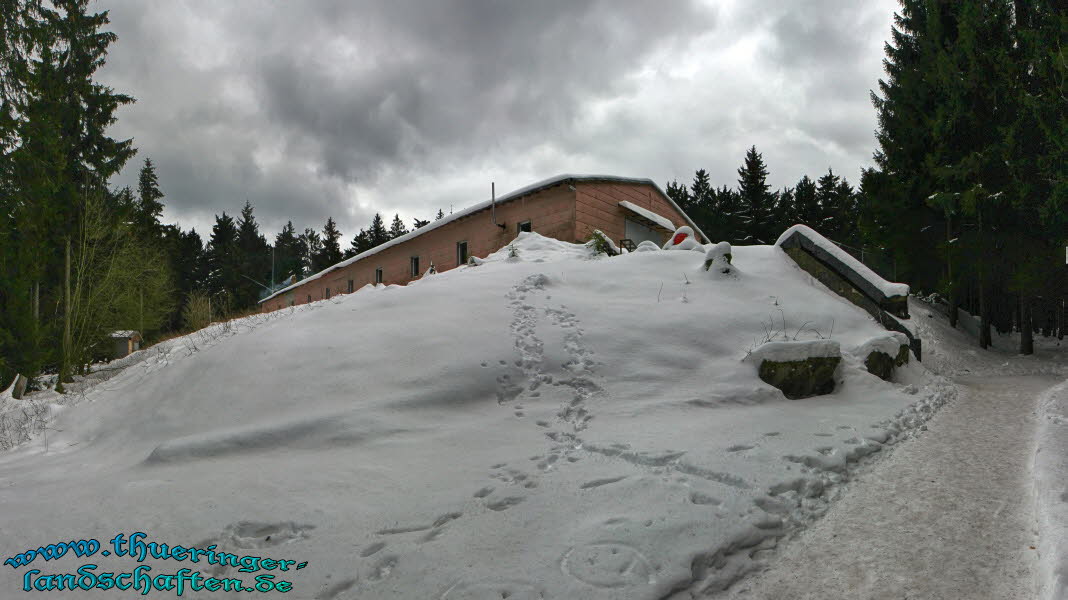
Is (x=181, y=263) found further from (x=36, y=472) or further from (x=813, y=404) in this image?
(x=813, y=404)

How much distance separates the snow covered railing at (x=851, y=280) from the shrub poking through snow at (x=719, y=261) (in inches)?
85.0

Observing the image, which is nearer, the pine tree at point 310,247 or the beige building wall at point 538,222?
the beige building wall at point 538,222

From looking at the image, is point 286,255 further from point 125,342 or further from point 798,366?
point 798,366

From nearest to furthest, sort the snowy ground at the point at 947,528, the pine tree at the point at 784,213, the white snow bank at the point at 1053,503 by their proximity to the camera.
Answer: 1. the white snow bank at the point at 1053,503
2. the snowy ground at the point at 947,528
3. the pine tree at the point at 784,213

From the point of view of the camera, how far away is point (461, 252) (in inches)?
751

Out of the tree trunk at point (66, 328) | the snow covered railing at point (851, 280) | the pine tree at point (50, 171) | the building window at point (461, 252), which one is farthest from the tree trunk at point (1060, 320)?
the tree trunk at point (66, 328)

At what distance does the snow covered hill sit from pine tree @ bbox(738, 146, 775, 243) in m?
28.0

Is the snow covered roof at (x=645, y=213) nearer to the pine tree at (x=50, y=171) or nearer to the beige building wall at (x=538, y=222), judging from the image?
the beige building wall at (x=538, y=222)

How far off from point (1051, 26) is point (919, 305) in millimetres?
9537

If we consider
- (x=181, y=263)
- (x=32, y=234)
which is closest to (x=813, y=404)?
(x=32, y=234)

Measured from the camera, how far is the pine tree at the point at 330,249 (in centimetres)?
5138

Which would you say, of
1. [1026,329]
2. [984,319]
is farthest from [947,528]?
[984,319]

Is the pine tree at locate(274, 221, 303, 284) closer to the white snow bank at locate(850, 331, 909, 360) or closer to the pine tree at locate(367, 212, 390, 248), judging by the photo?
the pine tree at locate(367, 212, 390, 248)

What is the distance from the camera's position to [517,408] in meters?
4.98
